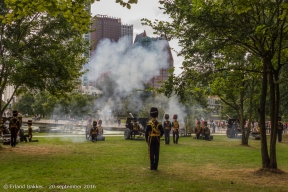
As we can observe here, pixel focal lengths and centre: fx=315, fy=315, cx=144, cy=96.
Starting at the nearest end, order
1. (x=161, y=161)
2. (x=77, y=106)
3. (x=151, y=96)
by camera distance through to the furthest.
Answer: (x=161, y=161), (x=151, y=96), (x=77, y=106)

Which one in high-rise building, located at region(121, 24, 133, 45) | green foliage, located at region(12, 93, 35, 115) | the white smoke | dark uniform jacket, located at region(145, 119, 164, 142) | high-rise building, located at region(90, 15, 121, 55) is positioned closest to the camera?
dark uniform jacket, located at region(145, 119, 164, 142)

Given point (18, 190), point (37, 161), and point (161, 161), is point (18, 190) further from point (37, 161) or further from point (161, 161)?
point (161, 161)

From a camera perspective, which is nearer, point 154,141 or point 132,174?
point 132,174

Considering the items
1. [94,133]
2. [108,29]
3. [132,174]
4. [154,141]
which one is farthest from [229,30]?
[108,29]

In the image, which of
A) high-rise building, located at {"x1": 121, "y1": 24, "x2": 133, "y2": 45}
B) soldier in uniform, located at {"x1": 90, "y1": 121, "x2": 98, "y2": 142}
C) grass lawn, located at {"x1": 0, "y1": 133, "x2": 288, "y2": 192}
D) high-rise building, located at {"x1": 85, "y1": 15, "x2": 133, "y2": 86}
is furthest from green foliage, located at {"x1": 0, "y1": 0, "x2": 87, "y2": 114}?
high-rise building, located at {"x1": 121, "y1": 24, "x2": 133, "y2": 45}

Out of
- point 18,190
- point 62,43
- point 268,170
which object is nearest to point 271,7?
point 268,170

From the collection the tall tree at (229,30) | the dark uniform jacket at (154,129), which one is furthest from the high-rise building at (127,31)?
the dark uniform jacket at (154,129)

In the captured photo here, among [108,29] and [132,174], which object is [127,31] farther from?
[132,174]

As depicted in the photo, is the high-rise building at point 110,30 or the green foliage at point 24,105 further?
the green foliage at point 24,105

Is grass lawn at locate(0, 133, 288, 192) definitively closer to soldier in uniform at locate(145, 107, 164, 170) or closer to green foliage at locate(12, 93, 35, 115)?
soldier in uniform at locate(145, 107, 164, 170)

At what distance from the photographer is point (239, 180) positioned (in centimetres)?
947

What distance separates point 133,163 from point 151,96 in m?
35.2

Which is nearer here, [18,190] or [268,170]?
[18,190]

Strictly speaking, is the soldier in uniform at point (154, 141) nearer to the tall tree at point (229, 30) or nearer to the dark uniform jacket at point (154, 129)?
the dark uniform jacket at point (154, 129)
